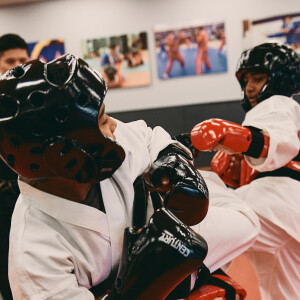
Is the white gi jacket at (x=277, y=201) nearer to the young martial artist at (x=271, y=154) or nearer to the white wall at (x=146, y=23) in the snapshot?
the young martial artist at (x=271, y=154)

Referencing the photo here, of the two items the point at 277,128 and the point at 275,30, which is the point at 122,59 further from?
the point at 277,128

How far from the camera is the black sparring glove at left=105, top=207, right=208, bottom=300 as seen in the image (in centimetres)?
56

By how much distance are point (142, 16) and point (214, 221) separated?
11.1 ft

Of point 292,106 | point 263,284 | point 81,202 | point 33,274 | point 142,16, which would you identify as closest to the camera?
point 33,274

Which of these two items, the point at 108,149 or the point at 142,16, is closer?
the point at 108,149

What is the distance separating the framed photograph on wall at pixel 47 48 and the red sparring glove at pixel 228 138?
Answer: 3.29m

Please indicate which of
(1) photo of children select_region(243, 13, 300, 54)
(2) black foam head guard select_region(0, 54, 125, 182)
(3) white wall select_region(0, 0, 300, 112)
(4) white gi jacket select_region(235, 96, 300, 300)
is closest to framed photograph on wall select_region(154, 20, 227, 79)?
(3) white wall select_region(0, 0, 300, 112)

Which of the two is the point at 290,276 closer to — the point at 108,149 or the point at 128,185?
the point at 128,185

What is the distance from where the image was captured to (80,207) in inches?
27.7

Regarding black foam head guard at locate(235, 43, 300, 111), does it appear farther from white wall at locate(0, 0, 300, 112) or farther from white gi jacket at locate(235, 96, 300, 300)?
white wall at locate(0, 0, 300, 112)

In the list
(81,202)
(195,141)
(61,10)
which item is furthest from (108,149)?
(61,10)

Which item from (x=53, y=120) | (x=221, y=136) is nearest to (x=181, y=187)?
(x=53, y=120)

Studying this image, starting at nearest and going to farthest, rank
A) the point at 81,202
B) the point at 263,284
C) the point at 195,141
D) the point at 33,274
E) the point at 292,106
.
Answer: the point at 33,274
the point at 81,202
the point at 195,141
the point at 292,106
the point at 263,284

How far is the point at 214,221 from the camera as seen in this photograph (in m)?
0.78
